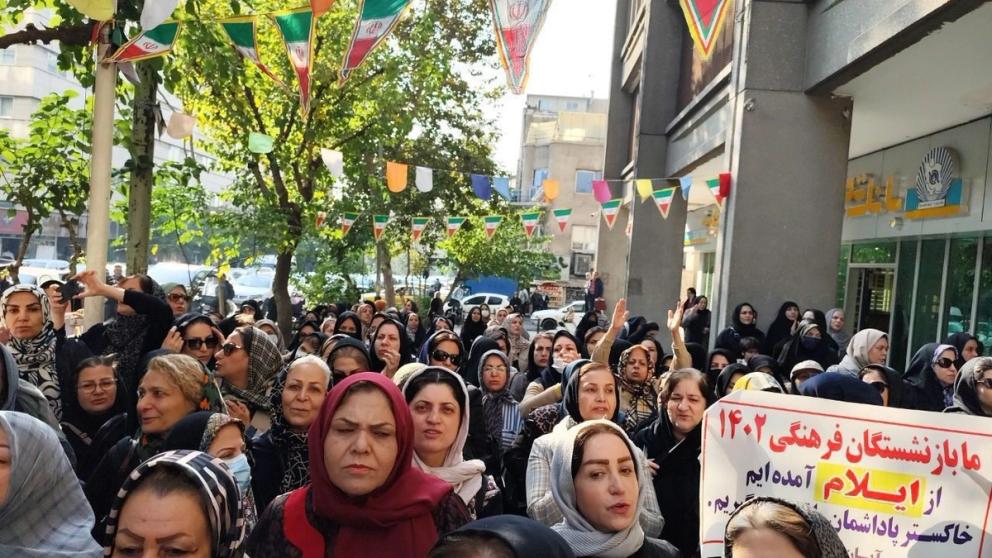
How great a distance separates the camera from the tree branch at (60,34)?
6.26 metres

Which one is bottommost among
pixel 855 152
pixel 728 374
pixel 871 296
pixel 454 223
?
pixel 728 374

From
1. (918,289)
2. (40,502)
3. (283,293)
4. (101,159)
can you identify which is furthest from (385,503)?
(283,293)

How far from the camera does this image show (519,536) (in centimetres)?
209

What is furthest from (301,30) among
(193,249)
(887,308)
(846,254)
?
(193,249)

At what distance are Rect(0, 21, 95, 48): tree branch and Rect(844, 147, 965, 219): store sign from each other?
32.1 ft

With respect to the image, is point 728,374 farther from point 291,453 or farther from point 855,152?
point 855,152

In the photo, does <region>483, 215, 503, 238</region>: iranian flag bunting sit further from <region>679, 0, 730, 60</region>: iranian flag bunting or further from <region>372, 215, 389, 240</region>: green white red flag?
<region>679, 0, 730, 60</region>: iranian flag bunting

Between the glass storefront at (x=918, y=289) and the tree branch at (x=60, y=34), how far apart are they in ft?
34.4

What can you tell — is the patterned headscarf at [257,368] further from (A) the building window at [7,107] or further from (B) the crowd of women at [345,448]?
(A) the building window at [7,107]

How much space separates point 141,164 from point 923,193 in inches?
421

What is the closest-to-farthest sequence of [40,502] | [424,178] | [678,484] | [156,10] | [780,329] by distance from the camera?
[40,502]
[678,484]
[156,10]
[780,329]
[424,178]

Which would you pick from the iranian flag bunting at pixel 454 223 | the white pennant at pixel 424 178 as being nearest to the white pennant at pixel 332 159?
the white pennant at pixel 424 178

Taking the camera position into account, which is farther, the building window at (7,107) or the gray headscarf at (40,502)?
the building window at (7,107)

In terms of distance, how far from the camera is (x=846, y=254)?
1714 centimetres
